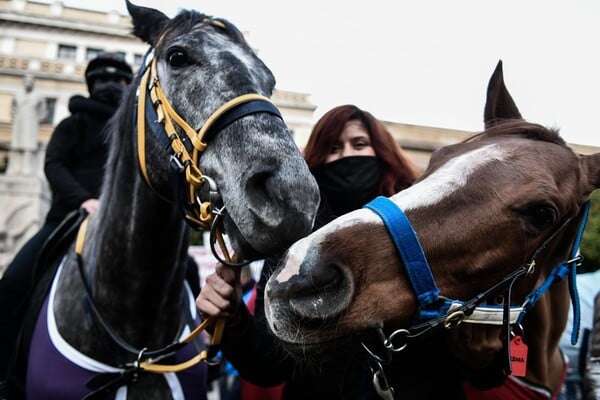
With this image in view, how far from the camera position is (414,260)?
1.53 metres

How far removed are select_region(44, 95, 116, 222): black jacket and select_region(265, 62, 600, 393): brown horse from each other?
7.76 feet

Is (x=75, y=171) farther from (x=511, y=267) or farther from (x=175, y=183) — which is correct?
(x=511, y=267)

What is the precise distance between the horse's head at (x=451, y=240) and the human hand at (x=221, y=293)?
562 millimetres

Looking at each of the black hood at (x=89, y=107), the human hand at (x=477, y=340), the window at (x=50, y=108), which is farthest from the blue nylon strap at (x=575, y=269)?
the window at (x=50, y=108)

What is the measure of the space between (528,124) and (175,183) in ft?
4.64

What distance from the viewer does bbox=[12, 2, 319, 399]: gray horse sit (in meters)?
1.84

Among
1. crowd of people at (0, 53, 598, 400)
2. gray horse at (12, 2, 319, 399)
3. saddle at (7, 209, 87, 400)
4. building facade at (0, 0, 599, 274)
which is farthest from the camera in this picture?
building facade at (0, 0, 599, 274)

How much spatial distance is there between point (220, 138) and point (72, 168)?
2084mm

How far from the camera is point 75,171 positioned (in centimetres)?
→ 358

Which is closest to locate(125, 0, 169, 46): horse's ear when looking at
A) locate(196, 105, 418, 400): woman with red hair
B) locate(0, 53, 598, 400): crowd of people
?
locate(0, 53, 598, 400): crowd of people

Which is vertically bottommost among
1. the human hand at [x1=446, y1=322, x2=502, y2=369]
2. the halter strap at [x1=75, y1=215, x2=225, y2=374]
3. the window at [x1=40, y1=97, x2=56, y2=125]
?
the window at [x1=40, y1=97, x2=56, y2=125]

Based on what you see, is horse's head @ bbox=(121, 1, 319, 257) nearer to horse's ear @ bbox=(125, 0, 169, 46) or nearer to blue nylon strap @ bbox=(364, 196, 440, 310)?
horse's ear @ bbox=(125, 0, 169, 46)

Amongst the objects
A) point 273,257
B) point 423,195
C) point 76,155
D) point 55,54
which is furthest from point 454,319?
point 55,54

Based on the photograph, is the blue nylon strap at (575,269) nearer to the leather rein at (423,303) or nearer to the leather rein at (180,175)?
the leather rein at (423,303)
